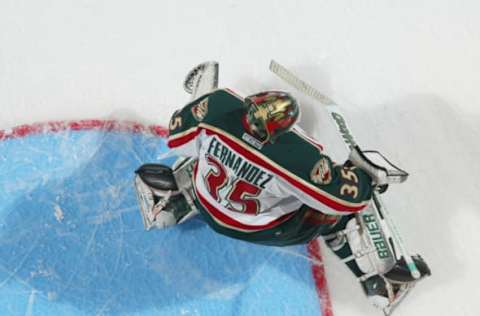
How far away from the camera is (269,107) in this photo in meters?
1.27

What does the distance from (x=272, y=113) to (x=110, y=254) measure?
3.58 feet

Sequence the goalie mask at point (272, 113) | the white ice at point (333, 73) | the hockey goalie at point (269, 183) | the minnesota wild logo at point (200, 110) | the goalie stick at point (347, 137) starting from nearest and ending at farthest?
1. the goalie mask at point (272, 113)
2. the hockey goalie at point (269, 183)
3. the minnesota wild logo at point (200, 110)
4. the goalie stick at point (347, 137)
5. the white ice at point (333, 73)

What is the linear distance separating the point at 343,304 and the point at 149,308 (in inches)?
27.3

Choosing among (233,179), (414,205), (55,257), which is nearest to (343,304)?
(414,205)

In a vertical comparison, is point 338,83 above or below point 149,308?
above

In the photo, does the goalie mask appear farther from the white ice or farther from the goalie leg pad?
the white ice

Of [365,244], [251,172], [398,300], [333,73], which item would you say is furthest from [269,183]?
[333,73]

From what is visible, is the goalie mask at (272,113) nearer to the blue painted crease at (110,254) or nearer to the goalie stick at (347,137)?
the goalie stick at (347,137)

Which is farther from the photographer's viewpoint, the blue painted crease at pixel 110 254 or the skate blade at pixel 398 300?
the blue painted crease at pixel 110 254

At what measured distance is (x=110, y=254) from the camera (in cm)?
209

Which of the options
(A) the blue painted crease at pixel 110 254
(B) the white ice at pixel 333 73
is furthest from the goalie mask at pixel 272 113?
(A) the blue painted crease at pixel 110 254

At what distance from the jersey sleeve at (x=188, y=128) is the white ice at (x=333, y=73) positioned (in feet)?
1.93

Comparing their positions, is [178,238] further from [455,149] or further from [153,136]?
[455,149]

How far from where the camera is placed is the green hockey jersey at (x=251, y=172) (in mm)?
1401
